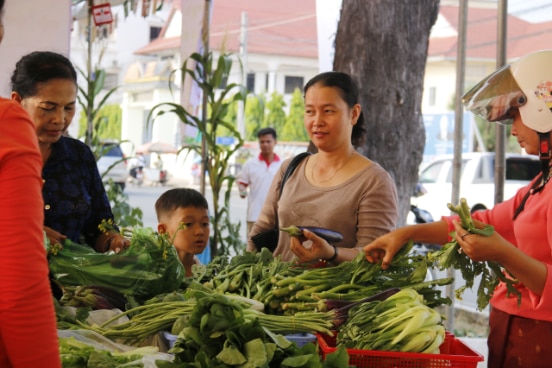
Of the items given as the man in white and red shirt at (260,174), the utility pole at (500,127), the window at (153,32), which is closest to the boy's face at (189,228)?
the utility pole at (500,127)

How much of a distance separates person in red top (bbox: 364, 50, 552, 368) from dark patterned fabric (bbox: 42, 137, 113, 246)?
1.21 meters

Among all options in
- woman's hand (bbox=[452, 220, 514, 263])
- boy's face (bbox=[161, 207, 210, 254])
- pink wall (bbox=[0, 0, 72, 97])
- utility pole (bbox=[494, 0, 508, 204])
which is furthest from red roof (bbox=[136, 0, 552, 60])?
woman's hand (bbox=[452, 220, 514, 263])

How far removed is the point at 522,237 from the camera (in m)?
2.72

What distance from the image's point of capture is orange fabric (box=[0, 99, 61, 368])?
59.1 inches

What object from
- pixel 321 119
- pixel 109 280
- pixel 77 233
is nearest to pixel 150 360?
pixel 109 280

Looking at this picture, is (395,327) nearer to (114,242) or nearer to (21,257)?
(21,257)

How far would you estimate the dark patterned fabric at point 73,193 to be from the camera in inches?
128

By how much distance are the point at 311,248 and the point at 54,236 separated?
924 millimetres

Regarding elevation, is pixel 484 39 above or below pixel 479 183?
above

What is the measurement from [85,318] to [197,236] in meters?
1.27

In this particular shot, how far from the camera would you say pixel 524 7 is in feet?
34.1

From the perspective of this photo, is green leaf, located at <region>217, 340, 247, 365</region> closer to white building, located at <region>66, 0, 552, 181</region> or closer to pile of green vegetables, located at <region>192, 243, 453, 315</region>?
pile of green vegetables, located at <region>192, 243, 453, 315</region>

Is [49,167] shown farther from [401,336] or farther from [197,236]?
[401,336]

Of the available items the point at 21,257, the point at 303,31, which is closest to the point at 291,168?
the point at 21,257
